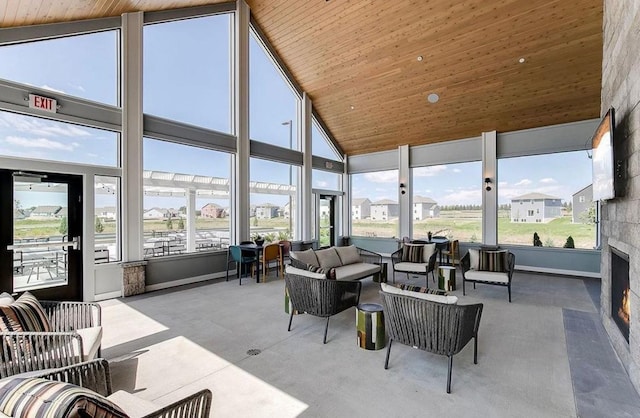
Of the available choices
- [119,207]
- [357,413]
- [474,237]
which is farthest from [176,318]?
[474,237]

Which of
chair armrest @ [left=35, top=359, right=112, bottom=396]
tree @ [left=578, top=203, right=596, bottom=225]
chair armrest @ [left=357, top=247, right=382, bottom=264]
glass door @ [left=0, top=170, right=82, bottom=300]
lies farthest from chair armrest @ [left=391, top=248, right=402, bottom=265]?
glass door @ [left=0, top=170, right=82, bottom=300]

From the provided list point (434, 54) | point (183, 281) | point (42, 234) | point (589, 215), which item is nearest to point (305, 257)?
point (183, 281)

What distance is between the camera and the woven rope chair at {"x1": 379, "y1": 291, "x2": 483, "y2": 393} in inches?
101

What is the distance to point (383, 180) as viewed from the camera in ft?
34.1

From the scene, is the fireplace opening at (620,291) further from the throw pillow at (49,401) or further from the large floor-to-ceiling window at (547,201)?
the large floor-to-ceiling window at (547,201)

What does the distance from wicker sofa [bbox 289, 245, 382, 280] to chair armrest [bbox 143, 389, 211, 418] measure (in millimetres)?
3219

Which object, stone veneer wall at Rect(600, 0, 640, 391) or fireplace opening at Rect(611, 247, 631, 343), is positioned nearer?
stone veneer wall at Rect(600, 0, 640, 391)

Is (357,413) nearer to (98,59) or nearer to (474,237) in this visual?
(98,59)

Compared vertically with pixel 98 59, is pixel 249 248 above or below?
below

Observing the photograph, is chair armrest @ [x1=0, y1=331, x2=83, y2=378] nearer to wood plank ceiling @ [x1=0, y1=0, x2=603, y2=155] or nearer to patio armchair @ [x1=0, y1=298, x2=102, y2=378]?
patio armchair @ [x1=0, y1=298, x2=102, y2=378]

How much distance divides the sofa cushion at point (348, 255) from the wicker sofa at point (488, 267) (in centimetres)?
193

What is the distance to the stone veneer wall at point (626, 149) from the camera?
2.65 m

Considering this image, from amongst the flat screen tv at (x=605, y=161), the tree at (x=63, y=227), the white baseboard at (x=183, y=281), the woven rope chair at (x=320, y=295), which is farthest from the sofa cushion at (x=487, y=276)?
the tree at (x=63, y=227)

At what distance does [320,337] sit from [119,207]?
4378mm
